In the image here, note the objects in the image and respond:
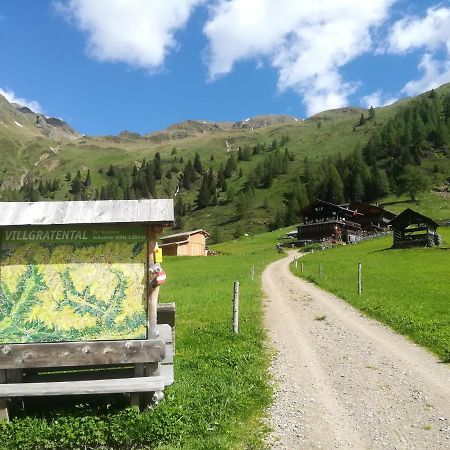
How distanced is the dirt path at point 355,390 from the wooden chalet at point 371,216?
362ft

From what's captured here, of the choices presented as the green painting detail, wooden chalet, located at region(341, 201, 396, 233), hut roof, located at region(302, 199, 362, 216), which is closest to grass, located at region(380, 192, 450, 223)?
wooden chalet, located at region(341, 201, 396, 233)

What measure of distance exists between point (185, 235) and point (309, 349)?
93.4 meters

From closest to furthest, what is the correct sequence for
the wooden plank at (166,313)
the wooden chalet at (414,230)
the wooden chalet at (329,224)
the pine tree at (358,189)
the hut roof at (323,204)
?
the wooden plank at (166,313) < the wooden chalet at (414,230) < the wooden chalet at (329,224) < the hut roof at (323,204) < the pine tree at (358,189)

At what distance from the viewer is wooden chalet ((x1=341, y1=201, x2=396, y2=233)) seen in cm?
12669

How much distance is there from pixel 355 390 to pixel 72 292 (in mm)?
7740

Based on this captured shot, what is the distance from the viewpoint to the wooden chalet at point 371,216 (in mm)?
126688

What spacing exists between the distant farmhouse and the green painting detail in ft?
332

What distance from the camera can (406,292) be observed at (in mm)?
30281

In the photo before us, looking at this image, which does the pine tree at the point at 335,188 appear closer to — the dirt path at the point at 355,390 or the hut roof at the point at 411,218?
the hut roof at the point at 411,218

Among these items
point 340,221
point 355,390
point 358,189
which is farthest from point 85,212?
point 358,189

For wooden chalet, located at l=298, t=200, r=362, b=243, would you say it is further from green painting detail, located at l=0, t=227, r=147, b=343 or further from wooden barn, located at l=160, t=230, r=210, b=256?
green painting detail, located at l=0, t=227, r=147, b=343

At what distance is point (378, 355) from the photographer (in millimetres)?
16234

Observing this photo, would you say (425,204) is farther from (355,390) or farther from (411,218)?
(355,390)

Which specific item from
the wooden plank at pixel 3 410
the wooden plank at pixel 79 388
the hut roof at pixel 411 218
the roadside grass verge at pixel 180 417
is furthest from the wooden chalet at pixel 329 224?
the wooden plank at pixel 3 410
